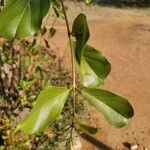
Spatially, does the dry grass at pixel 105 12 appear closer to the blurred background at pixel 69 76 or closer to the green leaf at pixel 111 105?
the blurred background at pixel 69 76

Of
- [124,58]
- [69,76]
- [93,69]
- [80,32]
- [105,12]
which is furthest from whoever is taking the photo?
[105,12]

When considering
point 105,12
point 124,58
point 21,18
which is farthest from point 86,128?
point 105,12

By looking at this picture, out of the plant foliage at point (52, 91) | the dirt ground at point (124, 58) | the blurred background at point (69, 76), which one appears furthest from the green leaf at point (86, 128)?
the dirt ground at point (124, 58)

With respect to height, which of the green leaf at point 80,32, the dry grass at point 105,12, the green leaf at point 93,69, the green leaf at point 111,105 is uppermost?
the green leaf at point 80,32

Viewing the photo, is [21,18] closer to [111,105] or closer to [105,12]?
[111,105]

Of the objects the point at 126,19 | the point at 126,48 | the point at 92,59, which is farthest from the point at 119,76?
the point at 92,59

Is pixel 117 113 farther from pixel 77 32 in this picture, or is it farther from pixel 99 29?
pixel 99 29
